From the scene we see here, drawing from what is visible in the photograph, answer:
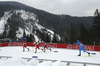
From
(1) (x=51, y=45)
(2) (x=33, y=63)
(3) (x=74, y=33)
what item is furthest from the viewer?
(3) (x=74, y=33)

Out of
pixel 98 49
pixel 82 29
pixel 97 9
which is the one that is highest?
pixel 97 9

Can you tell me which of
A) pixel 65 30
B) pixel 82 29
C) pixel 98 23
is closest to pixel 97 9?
pixel 98 23

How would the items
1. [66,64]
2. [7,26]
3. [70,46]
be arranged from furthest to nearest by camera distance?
[7,26] < [70,46] < [66,64]

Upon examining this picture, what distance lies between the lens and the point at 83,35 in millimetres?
61844

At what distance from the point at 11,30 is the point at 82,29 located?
118 meters

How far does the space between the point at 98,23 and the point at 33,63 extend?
4352 centimetres

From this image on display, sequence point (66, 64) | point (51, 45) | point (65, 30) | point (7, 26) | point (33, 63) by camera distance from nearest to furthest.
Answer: point (33, 63) → point (66, 64) → point (51, 45) → point (7, 26) → point (65, 30)

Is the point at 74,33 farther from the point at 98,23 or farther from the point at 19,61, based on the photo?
the point at 19,61

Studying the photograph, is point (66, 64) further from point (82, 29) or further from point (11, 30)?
point (11, 30)

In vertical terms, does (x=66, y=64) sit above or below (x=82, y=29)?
below

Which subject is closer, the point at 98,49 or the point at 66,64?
the point at 66,64

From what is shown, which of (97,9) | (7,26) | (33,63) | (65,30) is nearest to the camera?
(33,63)

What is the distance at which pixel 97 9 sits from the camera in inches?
1781

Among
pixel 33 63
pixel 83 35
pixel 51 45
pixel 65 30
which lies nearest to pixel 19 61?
pixel 33 63
